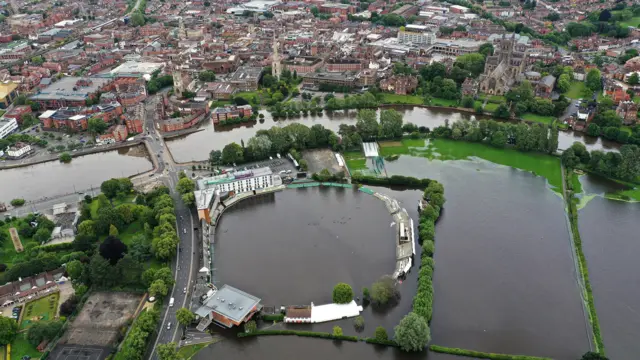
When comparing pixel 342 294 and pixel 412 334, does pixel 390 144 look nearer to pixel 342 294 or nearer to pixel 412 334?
pixel 342 294

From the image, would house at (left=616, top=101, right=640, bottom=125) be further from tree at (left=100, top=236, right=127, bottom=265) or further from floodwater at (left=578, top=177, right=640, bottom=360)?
tree at (left=100, top=236, right=127, bottom=265)

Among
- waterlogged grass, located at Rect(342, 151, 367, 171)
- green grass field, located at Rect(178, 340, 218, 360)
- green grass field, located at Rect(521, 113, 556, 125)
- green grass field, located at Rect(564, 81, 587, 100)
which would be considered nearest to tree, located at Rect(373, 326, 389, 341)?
green grass field, located at Rect(178, 340, 218, 360)

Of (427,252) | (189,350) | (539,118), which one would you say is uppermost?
(427,252)

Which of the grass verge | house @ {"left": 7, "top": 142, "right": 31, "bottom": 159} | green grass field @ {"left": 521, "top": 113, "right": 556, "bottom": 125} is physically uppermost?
house @ {"left": 7, "top": 142, "right": 31, "bottom": 159}

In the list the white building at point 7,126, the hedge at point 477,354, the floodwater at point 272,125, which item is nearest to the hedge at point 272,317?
the hedge at point 477,354

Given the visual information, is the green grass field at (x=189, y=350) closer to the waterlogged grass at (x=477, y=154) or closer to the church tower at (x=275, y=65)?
the waterlogged grass at (x=477, y=154)

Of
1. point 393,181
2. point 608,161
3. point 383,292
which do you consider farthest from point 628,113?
point 383,292
